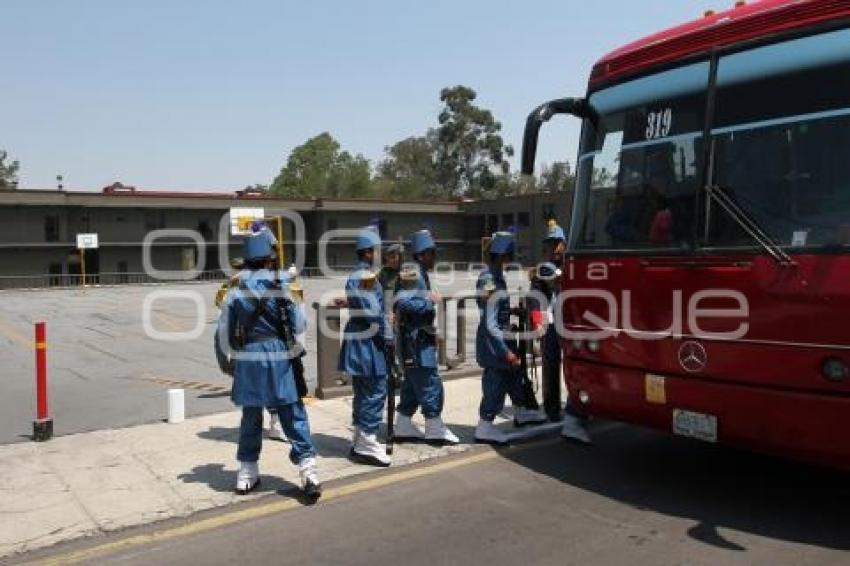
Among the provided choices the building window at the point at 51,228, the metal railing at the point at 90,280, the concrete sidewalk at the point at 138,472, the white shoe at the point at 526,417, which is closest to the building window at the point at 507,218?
the metal railing at the point at 90,280

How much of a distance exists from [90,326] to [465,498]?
17145mm

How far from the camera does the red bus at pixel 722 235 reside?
14.8 feet

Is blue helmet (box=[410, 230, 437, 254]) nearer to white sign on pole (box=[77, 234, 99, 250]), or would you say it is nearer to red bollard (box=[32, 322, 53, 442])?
red bollard (box=[32, 322, 53, 442])

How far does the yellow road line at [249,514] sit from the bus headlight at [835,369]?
288 cm

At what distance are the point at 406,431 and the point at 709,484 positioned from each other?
2.57 m

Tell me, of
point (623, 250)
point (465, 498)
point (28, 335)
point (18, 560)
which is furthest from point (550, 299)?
point (28, 335)

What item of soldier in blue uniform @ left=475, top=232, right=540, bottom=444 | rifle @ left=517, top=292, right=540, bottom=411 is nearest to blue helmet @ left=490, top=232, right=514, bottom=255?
soldier in blue uniform @ left=475, top=232, right=540, bottom=444

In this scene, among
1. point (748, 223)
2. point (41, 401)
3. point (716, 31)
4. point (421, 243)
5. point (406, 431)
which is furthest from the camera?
point (41, 401)

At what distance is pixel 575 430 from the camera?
693 centimetres

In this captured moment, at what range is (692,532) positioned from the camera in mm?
4793

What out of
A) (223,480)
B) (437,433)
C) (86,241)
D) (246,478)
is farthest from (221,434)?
(86,241)

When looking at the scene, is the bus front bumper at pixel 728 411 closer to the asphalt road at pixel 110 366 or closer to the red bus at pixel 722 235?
the red bus at pixel 722 235

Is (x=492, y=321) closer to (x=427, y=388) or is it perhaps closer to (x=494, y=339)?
(x=494, y=339)

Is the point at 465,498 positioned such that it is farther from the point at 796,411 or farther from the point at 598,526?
the point at 796,411
